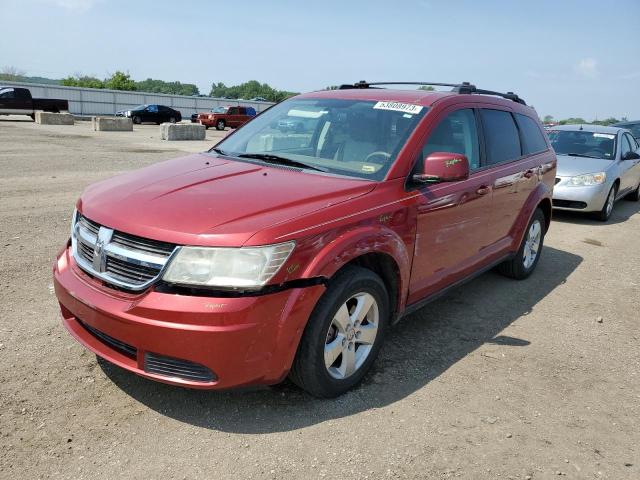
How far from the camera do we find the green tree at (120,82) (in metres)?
61.1

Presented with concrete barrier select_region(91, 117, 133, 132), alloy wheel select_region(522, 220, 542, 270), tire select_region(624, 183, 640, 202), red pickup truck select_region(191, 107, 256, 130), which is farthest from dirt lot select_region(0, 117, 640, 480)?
red pickup truck select_region(191, 107, 256, 130)

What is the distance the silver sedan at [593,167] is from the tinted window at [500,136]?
4.48 meters

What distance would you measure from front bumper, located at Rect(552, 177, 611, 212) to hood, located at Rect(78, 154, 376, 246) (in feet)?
22.5

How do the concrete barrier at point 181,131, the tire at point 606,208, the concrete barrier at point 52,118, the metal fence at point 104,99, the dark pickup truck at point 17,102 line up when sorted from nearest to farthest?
the tire at point 606,208 → the concrete barrier at point 181,131 → the concrete barrier at point 52,118 → the dark pickup truck at point 17,102 → the metal fence at point 104,99

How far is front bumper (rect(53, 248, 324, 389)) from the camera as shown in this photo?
2.60 metres

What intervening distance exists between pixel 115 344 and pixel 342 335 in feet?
4.08

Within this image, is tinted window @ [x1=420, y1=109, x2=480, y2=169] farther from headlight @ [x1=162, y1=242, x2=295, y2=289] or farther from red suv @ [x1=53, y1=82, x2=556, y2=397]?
headlight @ [x1=162, y1=242, x2=295, y2=289]

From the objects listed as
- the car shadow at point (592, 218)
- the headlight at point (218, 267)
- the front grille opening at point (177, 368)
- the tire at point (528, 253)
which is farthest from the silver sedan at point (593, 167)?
the front grille opening at point (177, 368)

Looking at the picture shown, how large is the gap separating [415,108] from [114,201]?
7.10 feet

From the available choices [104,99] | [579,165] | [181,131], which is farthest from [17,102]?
[579,165]

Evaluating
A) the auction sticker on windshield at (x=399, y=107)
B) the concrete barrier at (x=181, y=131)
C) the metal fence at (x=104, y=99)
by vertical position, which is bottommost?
the concrete barrier at (x=181, y=131)

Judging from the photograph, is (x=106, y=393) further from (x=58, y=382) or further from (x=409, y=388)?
(x=409, y=388)

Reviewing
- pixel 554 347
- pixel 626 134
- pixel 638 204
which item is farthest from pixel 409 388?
pixel 638 204

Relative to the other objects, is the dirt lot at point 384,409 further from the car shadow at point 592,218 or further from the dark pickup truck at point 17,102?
the dark pickup truck at point 17,102
